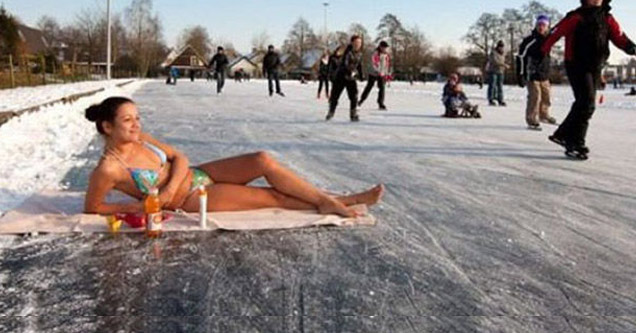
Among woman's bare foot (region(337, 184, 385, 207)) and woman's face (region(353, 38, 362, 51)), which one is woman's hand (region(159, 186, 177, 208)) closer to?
woman's bare foot (region(337, 184, 385, 207))

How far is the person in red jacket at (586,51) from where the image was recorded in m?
6.77

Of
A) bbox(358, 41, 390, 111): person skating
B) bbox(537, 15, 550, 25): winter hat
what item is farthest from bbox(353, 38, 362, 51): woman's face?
Result: bbox(537, 15, 550, 25): winter hat

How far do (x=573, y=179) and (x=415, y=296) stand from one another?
136 inches

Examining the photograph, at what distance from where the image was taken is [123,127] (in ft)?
12.2

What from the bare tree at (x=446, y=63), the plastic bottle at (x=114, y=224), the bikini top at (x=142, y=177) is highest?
the bare tree at (x=446, y=63)

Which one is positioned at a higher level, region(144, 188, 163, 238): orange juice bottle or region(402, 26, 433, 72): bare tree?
region(402, 26, 433, 72): bare tree

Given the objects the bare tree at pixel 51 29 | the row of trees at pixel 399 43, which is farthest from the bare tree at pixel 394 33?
the bare tree at pixel 51 29

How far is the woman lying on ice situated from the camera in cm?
368

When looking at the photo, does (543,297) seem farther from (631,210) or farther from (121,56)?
(121,56)

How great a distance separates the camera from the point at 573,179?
5.50m

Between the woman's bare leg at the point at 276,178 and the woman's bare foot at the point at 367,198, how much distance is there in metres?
0.16

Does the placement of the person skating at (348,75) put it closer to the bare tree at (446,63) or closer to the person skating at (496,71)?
the person skating at (496,71)

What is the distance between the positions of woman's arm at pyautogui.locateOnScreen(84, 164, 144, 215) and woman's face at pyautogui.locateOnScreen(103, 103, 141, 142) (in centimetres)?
20

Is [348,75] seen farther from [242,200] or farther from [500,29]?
[500,29]
